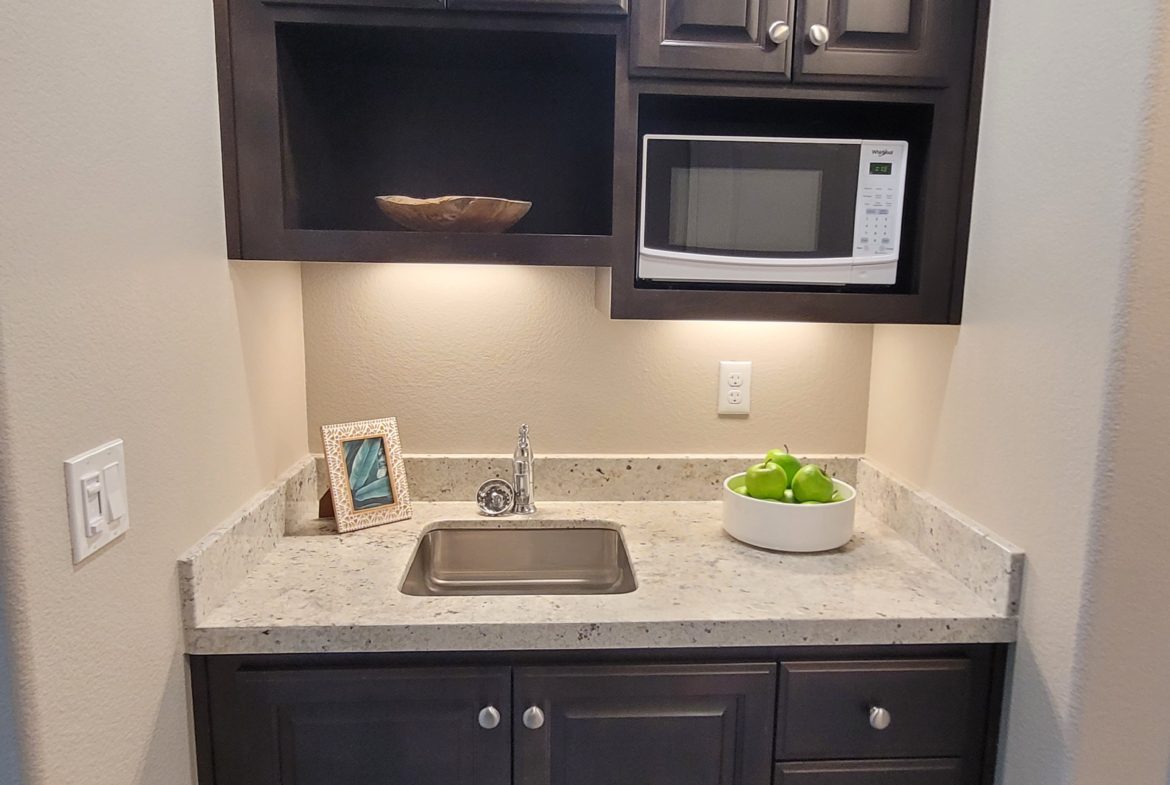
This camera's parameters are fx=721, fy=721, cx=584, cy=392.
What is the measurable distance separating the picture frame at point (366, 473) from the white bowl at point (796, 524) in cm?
73

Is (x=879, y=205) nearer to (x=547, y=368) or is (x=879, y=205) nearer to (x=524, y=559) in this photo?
(x=547, y=368)

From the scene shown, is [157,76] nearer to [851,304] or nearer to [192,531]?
[192,531]

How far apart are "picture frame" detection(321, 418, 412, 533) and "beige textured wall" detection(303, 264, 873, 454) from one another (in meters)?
0.12

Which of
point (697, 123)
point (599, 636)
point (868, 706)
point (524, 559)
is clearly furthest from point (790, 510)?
point (697, 123)

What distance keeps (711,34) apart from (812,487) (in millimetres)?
863

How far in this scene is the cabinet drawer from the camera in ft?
3.86

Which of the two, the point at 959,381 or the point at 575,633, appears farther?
the point at 959,381

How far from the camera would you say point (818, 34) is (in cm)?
127

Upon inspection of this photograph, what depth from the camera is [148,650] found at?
0.99 m

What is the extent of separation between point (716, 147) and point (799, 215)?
20cm

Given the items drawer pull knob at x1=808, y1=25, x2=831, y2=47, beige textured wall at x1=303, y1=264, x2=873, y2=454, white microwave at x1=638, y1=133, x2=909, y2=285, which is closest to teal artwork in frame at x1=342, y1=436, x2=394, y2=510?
beige textured wall at x1=303, y1=264, x2=873, y2=454

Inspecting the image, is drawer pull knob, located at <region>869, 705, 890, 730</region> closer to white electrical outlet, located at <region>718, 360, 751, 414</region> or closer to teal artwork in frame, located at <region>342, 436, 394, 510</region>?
white electrical outlet, located at <region>718, 360, 751, 414</region>

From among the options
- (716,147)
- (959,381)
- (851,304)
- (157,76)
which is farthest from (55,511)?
(959,381)

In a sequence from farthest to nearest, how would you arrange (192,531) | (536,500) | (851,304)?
1. (536,500)
2. (851,304)
3. (192,531)
